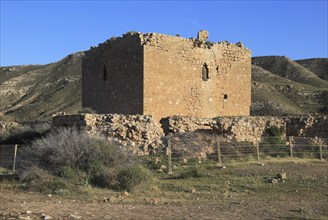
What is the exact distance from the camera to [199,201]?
11375 millimetres

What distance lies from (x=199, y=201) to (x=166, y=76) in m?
9.64

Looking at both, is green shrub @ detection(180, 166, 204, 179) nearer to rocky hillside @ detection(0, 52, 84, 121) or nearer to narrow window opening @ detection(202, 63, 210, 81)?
narrow window opening @ detection(202, 63, 210, 81)

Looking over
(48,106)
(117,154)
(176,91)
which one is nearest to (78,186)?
(117,154)

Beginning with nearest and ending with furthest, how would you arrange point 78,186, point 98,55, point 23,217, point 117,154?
point 23,217
point 78,186
point 117,154
point 98,55

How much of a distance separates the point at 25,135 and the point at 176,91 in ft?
23.5

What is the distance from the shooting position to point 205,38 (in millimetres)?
23375

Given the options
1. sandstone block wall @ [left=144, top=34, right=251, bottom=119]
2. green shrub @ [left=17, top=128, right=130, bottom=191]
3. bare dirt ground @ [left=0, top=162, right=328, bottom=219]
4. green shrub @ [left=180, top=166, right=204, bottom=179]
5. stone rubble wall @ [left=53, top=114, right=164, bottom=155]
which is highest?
sandstone block wall @ [left=144, top=34, right=251, bottom=119]

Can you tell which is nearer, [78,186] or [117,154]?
[78,186]

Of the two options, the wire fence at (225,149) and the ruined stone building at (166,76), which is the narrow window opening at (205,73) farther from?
the wire fence at (225,149)

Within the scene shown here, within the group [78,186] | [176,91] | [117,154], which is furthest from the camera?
[176,91]

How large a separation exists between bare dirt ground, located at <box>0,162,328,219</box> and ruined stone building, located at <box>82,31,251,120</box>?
5.63 meters

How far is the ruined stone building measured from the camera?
64.7ft

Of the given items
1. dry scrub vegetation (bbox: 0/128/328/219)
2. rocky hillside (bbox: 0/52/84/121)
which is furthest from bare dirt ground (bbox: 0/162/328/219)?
rocky hillside (bbox: 0/52/84/121)

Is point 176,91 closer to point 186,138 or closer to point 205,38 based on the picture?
point 186,138
